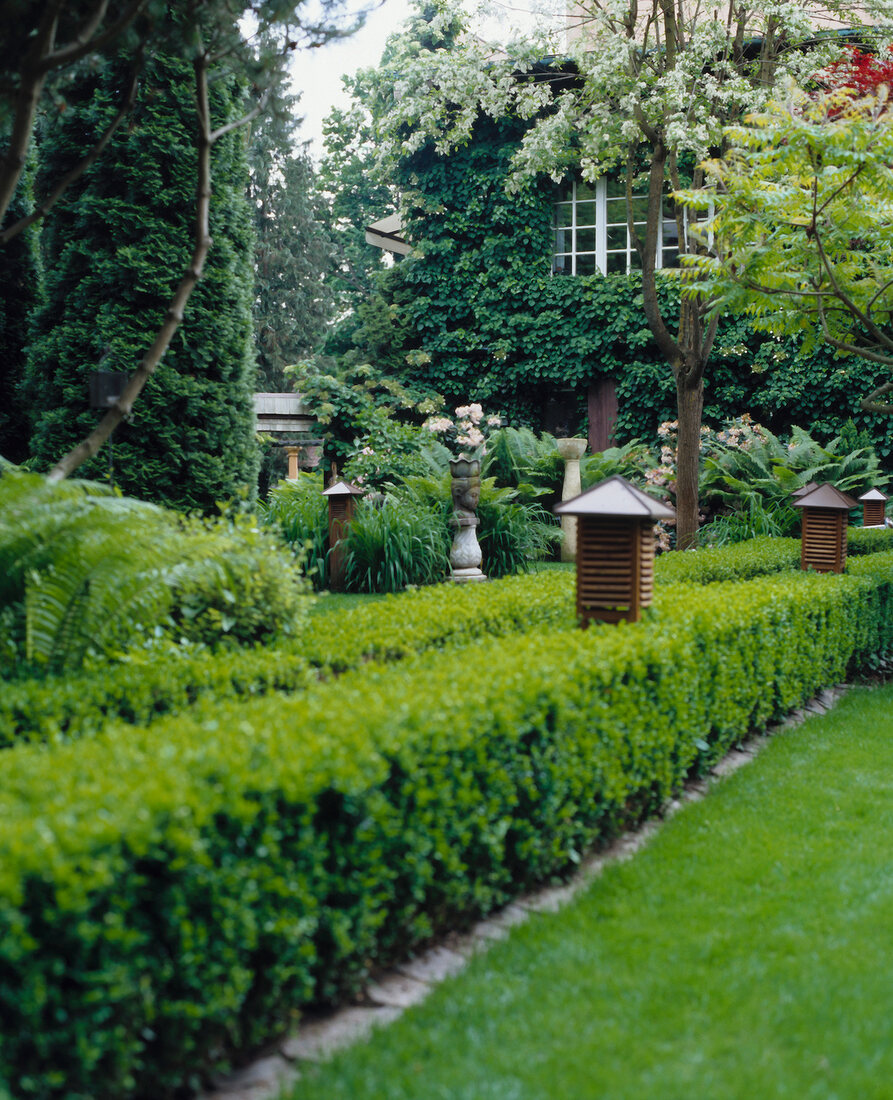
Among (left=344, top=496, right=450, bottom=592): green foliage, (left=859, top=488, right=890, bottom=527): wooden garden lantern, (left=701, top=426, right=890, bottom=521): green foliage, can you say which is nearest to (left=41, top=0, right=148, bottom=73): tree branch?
(left=344, top=496, right=450, bottom=592): green foliage

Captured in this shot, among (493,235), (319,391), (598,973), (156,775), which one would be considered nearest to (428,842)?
(598,973)

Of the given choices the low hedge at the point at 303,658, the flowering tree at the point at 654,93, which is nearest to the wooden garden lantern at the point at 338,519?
the low hedge at the point at 303,658

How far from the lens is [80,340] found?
297 inches

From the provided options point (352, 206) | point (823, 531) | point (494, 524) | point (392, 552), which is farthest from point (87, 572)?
point (352, 206)

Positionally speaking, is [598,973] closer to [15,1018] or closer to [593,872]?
[593,872]

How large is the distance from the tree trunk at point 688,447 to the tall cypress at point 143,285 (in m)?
5.20

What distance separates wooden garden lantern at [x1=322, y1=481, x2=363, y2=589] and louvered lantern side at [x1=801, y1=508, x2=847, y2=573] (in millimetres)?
4077

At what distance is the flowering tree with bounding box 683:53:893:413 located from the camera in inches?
243

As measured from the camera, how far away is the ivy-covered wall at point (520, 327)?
14.9 meters

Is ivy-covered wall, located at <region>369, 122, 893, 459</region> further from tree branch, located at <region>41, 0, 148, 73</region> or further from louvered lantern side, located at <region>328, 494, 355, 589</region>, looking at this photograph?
tree branch, located at <region>41, 0, 148, 73</region>

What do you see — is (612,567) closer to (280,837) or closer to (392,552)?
(280,837)

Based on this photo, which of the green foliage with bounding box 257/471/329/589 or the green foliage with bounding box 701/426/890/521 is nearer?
the green foliage with bounding box 257/471/329/589

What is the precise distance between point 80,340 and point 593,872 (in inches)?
237

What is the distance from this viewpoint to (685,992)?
2.74 meters
